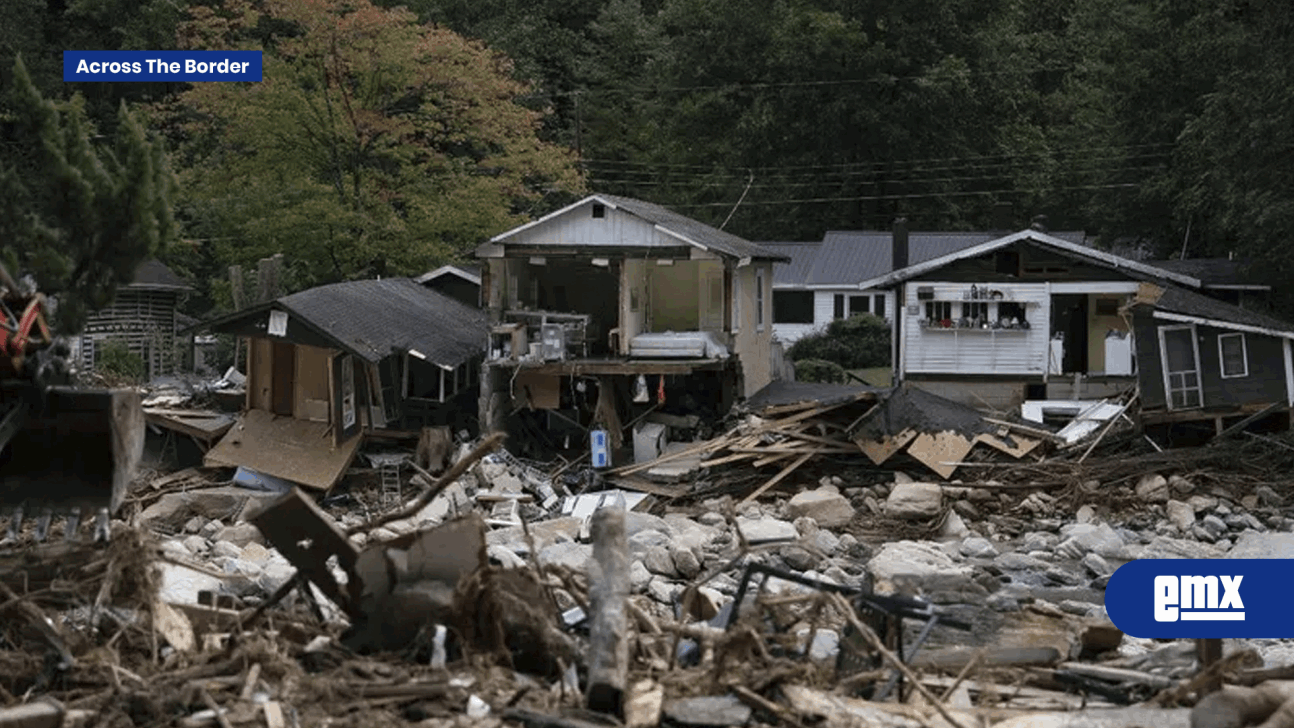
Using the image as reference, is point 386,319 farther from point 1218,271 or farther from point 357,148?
point 1218,271

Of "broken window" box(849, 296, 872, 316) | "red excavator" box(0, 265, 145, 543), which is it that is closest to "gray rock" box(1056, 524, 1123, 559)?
"red excavator" box(0, 265, 145, 543)

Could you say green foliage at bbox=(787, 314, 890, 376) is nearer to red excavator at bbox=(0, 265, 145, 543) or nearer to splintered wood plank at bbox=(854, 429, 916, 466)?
splintered wood plank at bbox=(854, 429, 916, 466)

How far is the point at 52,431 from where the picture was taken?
454 inches

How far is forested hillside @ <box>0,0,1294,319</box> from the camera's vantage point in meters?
37.6

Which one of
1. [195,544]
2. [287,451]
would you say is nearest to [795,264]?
[287,451]

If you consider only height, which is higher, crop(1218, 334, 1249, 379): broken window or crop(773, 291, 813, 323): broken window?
crop(773, 291, 813, 323): broken window

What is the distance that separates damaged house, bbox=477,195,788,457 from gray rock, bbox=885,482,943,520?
19.6 feet

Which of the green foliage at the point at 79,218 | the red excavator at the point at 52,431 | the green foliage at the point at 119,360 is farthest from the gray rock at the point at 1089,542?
the green foliage at the point at 119,360

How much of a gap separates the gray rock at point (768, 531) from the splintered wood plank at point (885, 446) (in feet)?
14.3

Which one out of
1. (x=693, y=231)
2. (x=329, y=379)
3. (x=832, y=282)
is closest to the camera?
(x=329, y=379)

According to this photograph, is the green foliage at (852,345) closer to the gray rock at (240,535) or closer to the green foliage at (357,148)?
the green foliage at (357,148)

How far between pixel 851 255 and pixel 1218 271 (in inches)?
556

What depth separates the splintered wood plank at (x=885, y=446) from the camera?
28.6m

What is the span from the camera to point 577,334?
3272cm
